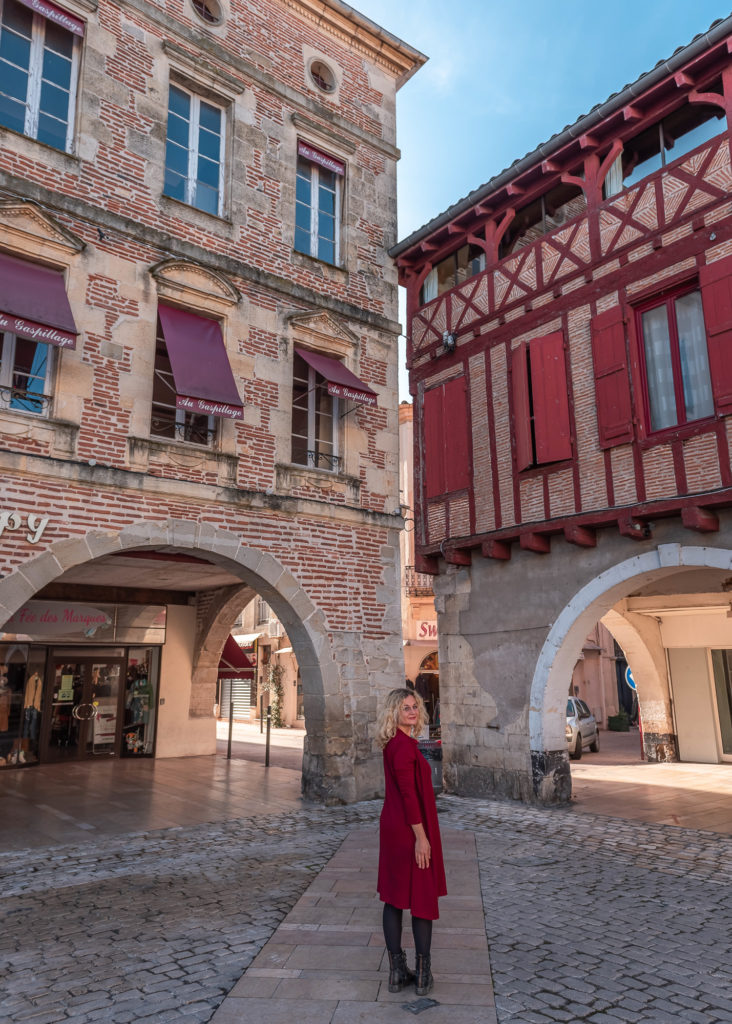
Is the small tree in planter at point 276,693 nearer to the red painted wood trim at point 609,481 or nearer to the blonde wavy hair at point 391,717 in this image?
the red painted wood trim at point 609,481

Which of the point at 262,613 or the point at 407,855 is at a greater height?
the point at 262,613

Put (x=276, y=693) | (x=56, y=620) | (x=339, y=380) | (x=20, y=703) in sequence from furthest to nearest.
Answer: (x=276, y=693), (x=20, y=703), (x=56, y=620), (x=339, y=380)

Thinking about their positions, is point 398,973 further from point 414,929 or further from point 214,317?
point 214,317

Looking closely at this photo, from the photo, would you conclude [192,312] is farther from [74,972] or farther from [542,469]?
[74,972]

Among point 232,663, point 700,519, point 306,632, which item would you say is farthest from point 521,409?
point 232,663

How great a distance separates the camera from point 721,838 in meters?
7.65

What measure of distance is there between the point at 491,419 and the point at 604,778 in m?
6.39

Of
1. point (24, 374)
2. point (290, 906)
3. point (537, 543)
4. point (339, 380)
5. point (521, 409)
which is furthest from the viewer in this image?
point (521, 409)

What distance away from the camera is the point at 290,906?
17.7ft

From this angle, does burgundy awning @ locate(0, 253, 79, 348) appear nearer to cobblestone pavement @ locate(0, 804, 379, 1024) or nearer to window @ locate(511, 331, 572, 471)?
cobblestone pavement @ locate(0, 804, 379, 1024)

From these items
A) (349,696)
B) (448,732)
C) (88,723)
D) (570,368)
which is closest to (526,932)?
(349,696)

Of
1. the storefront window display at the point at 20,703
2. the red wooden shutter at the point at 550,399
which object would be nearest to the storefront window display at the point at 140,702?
the storefront window display at the point at 20,703

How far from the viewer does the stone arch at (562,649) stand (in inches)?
363

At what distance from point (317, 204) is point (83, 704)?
34.4 feet
